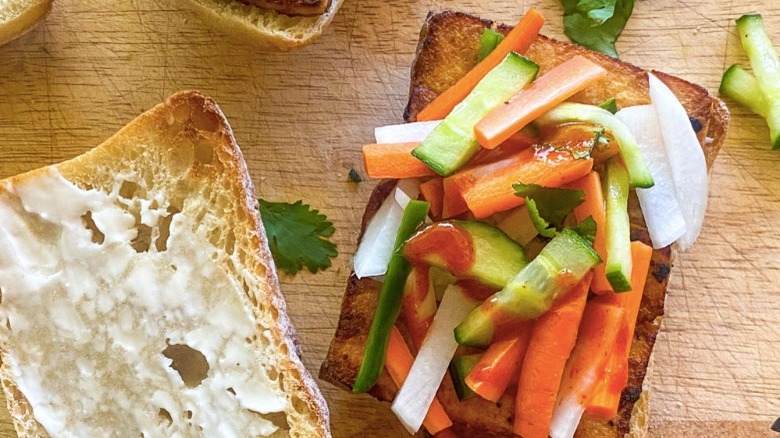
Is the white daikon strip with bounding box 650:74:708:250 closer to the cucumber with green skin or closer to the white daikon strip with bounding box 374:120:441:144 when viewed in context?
the cucumber with green skin

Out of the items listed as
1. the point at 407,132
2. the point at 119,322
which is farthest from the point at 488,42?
the point at 119,322

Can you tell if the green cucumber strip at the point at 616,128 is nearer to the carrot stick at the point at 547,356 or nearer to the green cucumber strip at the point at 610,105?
the green cucumber strip at the point at 610,105

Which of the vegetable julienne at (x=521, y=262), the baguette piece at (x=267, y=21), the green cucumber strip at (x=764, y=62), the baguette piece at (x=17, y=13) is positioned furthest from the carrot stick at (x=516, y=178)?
the baguette piece at (x=17, y=13)

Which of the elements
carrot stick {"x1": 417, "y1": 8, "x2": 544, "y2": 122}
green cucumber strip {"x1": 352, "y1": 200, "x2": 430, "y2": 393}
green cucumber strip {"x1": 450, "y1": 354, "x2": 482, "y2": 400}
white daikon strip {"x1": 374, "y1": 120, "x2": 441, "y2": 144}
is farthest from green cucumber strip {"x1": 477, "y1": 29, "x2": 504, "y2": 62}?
green cucumber strip {"x1": 450, "y1": 354, "x2": 482, "y2": 400}

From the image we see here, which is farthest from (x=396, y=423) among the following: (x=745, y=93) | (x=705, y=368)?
(x=745, y=93)

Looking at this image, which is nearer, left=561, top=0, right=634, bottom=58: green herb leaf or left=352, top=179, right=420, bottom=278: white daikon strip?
left=352, top=179, right=420, bottom=278: white daikon strip

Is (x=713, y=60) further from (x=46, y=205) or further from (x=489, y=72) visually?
(x=46, y=205)
